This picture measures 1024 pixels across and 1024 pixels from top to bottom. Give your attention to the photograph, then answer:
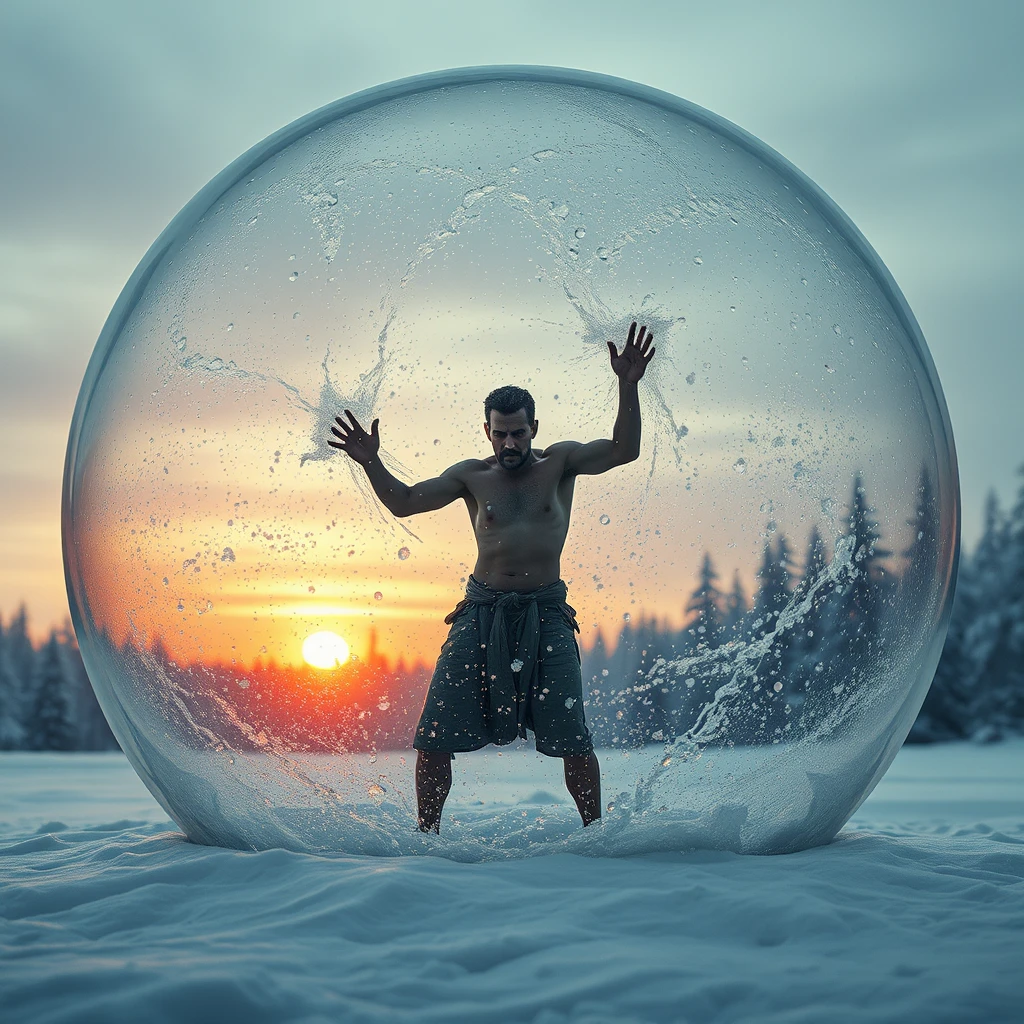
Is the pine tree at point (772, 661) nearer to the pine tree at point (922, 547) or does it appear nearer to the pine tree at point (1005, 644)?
the pine tree at point (922, 547)

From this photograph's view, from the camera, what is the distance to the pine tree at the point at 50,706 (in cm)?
2078

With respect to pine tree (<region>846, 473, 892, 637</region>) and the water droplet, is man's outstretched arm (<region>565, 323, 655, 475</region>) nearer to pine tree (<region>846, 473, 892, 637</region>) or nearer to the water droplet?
the water droplet

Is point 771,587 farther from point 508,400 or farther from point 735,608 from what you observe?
point 508,400

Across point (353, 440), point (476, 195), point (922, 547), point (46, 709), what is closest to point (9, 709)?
point (46, 709)

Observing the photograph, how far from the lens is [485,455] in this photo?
325cm

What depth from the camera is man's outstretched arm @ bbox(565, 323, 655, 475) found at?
3.10 metres

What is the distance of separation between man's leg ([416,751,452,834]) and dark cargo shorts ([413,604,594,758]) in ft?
0.12

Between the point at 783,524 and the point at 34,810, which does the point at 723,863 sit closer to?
the point at 783,524

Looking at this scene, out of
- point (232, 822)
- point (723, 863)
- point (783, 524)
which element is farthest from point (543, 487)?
point (232, 822)

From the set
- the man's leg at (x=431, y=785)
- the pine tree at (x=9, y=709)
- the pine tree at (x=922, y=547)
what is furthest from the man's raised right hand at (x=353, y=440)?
the pine tree at (x=9, y=709)

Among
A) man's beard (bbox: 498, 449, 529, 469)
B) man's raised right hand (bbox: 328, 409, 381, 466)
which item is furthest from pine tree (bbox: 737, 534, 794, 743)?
man's raised right hand (bbox: 328, 409, 381, 466)

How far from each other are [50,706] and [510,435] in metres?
20.1

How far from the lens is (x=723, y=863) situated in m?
2.99

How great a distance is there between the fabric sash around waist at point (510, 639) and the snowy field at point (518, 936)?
0.96ft
